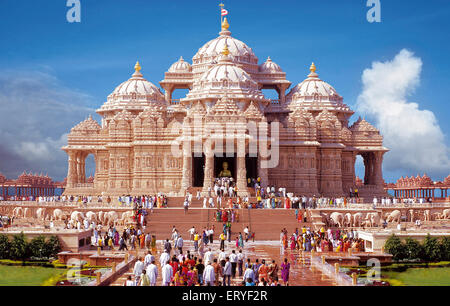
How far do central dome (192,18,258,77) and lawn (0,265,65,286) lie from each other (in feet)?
153

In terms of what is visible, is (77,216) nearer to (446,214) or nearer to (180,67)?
(446,214)

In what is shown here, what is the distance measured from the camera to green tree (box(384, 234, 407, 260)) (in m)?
36.4

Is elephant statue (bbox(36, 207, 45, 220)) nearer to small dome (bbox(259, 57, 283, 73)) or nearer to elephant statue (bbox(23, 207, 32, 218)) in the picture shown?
elephant statue (bbox(23, 207, 32, 218))

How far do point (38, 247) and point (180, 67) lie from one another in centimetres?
4579

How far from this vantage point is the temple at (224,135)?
61000mm

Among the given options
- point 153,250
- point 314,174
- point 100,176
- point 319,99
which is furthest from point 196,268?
point 319,99

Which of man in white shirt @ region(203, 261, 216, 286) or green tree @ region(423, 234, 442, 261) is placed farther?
green tree @ region(423, 234, 442, 261)

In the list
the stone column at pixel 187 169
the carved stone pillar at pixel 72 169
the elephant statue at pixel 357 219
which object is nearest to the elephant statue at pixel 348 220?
the elephant statue at pixel 357 219

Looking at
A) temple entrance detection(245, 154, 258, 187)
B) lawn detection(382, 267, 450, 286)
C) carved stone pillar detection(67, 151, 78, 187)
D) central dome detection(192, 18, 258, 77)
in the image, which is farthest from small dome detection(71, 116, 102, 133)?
lawn detection(382, 267, 450, 286)

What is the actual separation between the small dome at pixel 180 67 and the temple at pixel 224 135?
0.45 ft

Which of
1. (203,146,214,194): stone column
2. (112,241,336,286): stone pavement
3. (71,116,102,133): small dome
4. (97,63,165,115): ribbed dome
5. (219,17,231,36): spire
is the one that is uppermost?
(219,17,231,36): spire

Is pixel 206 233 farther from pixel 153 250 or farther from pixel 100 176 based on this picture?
pixel 100 176

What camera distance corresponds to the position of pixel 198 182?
6612cm

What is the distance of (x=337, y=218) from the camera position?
1987 inches
